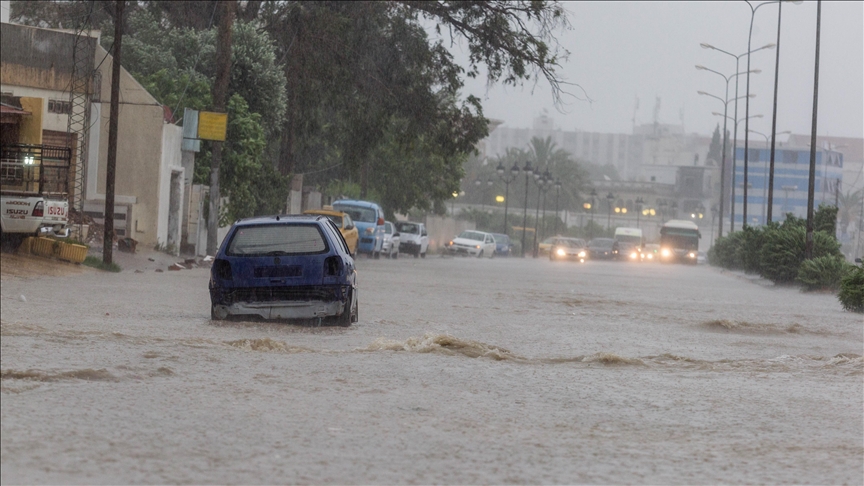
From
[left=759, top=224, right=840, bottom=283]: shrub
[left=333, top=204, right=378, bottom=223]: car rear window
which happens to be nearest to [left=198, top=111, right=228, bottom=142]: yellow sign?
[left=333, top=204, right=378, bottom=223]: car rear window

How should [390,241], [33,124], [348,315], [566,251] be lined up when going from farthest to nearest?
[566,251] < [390,241] < [33,124] < [348,315]

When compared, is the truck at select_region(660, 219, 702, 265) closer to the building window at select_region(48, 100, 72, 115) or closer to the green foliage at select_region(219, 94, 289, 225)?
the green foliage at select_region(219, 94, 289, 225)

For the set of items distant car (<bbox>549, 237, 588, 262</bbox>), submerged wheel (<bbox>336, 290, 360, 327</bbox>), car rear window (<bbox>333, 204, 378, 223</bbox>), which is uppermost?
car rear window (<bbox>333, 204, 378, 223</bbox>)

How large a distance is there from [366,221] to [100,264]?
20721mm

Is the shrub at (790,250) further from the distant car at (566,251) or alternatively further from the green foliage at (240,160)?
the distant car at (566,251)

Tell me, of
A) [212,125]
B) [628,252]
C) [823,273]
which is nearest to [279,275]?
[212,125]

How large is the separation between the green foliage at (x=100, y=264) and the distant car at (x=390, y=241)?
21.7m

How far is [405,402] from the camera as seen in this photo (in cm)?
880

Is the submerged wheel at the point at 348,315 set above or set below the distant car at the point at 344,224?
below

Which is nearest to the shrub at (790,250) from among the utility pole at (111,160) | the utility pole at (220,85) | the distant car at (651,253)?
the utility pole at (220,85)

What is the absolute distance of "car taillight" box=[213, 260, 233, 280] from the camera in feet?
46.9

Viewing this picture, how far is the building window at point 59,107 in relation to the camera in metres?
30.9

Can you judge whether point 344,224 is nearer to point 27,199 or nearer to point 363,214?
point 363,214

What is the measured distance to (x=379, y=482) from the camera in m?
6.19
